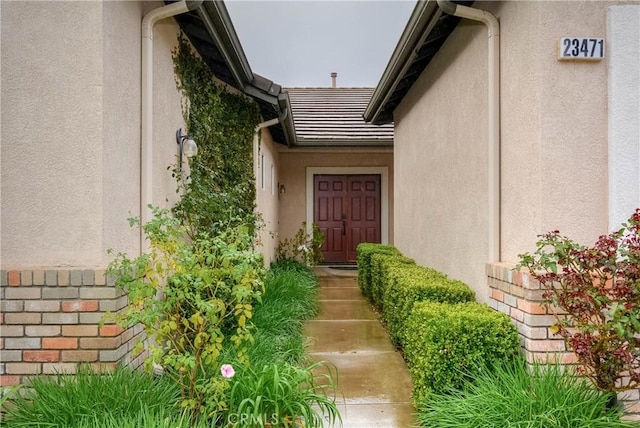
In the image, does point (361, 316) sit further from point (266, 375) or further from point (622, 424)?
point (622, 424)

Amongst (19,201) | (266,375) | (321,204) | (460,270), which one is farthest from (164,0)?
(321,204)

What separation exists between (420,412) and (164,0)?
385 cm

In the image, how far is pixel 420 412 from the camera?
3201 millimetres

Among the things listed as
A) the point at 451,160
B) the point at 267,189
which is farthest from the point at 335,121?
the point at 451,160

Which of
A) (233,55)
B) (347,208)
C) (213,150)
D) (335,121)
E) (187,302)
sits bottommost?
(187,302)

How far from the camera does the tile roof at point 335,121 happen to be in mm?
10836

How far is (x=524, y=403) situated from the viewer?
263 cm

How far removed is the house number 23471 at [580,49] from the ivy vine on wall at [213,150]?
2696 mm

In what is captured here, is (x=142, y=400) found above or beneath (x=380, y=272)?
beneath

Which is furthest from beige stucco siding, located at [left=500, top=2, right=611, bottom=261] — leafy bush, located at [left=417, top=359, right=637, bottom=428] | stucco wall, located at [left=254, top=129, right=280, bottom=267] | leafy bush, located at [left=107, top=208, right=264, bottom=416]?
stucco wall, located at [left=254, top=129, right=280, bottom=267]

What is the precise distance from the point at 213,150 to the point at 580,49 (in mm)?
4010

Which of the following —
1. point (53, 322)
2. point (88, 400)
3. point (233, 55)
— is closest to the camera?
point (88, 400)

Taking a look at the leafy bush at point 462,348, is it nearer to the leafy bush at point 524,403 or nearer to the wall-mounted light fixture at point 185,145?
the leafy bush at point 524,403

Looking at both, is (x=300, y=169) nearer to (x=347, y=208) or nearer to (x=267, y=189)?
(x=347, y=208)
